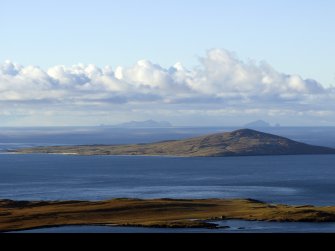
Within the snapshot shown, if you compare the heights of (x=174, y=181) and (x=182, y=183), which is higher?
(x=174, y=181)

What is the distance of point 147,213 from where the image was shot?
7812 centimetres

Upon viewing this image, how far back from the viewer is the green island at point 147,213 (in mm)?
68312

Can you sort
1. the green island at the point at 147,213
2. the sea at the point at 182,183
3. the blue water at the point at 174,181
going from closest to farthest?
1. the green island at the point at 147,213
2. the sea at the point at 182,183
3. the blue water at the point at 174,181

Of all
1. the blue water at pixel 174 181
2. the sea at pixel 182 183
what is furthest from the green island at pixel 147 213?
the blue water at pixel 174 181

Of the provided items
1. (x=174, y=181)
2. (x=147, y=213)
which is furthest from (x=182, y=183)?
(x=147, y=213)

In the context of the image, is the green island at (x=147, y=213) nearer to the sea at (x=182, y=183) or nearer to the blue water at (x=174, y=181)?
the sea at (x=182, y=183)

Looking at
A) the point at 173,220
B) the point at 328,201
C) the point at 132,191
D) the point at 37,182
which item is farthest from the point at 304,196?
the point at 37,182

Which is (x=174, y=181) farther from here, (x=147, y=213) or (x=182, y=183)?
(x=147, y=213)

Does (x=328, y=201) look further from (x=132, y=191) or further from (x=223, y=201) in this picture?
(x=132, y=191)

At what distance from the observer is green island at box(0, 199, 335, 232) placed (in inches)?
2689

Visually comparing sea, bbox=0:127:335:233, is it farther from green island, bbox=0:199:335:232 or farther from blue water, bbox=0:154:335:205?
green island, bbox=0:199:335:232

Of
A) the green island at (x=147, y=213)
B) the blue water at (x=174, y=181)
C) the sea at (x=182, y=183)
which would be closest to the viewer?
the green island at (x=147, y=213)

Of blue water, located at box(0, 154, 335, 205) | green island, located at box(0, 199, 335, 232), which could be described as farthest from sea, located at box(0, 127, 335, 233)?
green island, located at box(0, 199, 335, 232)

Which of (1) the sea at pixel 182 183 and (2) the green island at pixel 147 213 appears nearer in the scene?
(2) the green island at pixel 147 213
